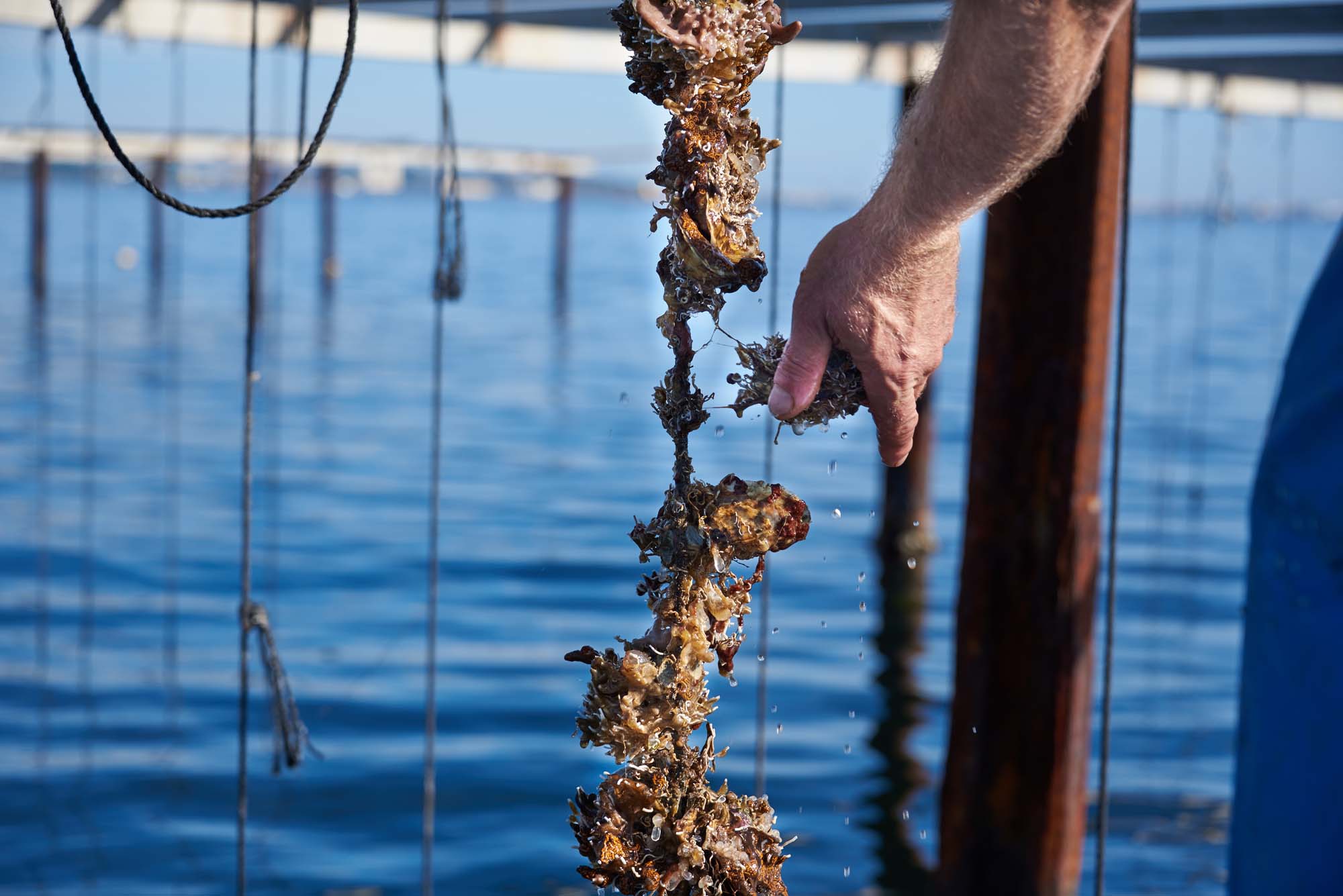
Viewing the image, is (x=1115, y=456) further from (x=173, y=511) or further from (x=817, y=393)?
(x=173, y=511)

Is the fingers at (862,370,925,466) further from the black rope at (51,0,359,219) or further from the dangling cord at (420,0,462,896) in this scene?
the dangling cord at (420,0,462,896)

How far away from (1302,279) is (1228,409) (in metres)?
19.2

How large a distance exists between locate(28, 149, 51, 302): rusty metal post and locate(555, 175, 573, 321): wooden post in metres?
7.41

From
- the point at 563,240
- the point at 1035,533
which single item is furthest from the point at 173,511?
the point at 563,240

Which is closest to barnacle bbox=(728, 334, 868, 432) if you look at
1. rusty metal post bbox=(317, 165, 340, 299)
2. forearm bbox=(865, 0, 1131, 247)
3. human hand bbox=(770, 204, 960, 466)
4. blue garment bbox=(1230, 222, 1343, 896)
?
human hand bbox=(770, 204, 960, 466)

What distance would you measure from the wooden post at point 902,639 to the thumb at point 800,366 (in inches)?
163

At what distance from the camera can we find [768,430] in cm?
212

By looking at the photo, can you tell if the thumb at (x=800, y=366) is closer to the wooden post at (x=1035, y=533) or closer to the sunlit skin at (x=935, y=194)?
the sunlit skin at (x=935, y=194)

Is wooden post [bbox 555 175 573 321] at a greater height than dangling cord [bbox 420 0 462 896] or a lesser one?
greater

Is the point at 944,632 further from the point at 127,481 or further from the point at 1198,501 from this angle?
the point at 127,481

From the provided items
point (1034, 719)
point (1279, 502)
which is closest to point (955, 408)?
point (1034, 719)

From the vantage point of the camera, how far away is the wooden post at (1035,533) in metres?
3.70

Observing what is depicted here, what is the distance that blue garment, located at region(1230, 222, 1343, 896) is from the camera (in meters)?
2.03

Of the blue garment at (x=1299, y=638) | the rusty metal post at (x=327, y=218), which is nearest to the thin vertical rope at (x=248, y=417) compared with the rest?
the blue garment at (x=1299, y=638)
